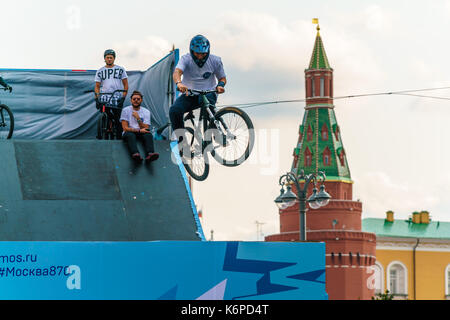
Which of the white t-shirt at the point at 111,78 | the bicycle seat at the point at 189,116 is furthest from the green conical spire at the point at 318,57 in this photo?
the bicycle seat at the point at 189,116

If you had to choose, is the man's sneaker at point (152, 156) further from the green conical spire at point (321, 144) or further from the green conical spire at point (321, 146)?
the green conical spire at point (321, 146)

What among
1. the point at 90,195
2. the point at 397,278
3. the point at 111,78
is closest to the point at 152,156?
the point at 90,195

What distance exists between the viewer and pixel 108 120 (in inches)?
688

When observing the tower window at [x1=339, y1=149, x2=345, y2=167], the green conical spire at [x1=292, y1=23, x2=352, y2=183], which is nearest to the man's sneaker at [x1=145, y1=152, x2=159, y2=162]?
the green conical spire at [x1=292, y1=23, x2=352, y2=183]

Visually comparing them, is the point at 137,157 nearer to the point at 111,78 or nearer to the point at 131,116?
the point at 131,116

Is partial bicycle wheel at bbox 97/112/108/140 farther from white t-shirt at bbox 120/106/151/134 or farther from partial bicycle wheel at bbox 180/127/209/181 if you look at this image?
partial bicycle wheel at bbox 180/127/209/181

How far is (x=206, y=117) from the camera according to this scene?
14648mm

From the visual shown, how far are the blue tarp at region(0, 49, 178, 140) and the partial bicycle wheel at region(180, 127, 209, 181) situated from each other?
424cm

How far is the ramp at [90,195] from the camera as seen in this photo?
13.4 m

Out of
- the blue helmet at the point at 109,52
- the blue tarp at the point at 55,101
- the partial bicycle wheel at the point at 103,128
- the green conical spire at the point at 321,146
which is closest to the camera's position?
the blue helmet at the point at 109,52

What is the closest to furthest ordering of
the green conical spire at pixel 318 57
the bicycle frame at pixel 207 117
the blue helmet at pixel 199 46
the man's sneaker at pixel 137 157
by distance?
the blue helmet at pixel 199 46 < the bicycle frame at pixel 207 117 < the man's sneaker at pixel 137 157 < the green conical spire at pixel 318 57

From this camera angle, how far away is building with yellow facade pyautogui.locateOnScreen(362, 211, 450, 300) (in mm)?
114375

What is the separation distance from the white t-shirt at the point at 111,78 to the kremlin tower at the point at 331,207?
88736mm
